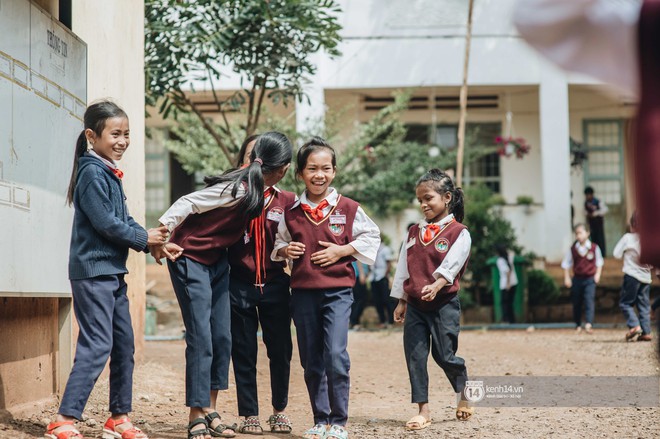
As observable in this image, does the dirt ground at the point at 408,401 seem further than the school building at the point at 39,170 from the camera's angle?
Yes

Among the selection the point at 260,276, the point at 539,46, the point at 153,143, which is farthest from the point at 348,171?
the point at 539,46

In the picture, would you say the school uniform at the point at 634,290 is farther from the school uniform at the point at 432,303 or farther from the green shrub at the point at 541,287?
the school uniform at the point at 432,303

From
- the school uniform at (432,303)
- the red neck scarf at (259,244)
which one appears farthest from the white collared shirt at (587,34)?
the school uniform at (432,303)

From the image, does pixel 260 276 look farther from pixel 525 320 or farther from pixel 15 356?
pixel 525 320

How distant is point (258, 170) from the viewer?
531cm

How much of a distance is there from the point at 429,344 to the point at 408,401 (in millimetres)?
1307

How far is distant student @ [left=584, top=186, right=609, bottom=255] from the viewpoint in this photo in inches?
765

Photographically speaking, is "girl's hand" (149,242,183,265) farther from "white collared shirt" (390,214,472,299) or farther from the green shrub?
the green shrub

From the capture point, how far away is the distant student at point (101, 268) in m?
4.66

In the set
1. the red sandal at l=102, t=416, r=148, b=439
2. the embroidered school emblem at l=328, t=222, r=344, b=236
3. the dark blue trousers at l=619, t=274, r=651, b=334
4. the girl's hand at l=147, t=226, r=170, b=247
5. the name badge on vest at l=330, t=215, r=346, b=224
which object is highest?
the name badge on vest at l=330, t=215, r=346, b=224

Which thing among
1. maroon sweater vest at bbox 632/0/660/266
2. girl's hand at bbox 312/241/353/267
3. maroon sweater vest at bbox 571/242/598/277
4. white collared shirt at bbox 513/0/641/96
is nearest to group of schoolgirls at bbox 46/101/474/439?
girl's hand at bbox 312/241/353/267

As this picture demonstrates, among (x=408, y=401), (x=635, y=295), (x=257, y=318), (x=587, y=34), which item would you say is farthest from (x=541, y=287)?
(x=587, y=34)

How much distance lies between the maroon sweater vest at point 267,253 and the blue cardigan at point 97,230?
0.80m

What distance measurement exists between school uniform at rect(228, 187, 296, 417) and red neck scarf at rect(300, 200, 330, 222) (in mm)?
332
